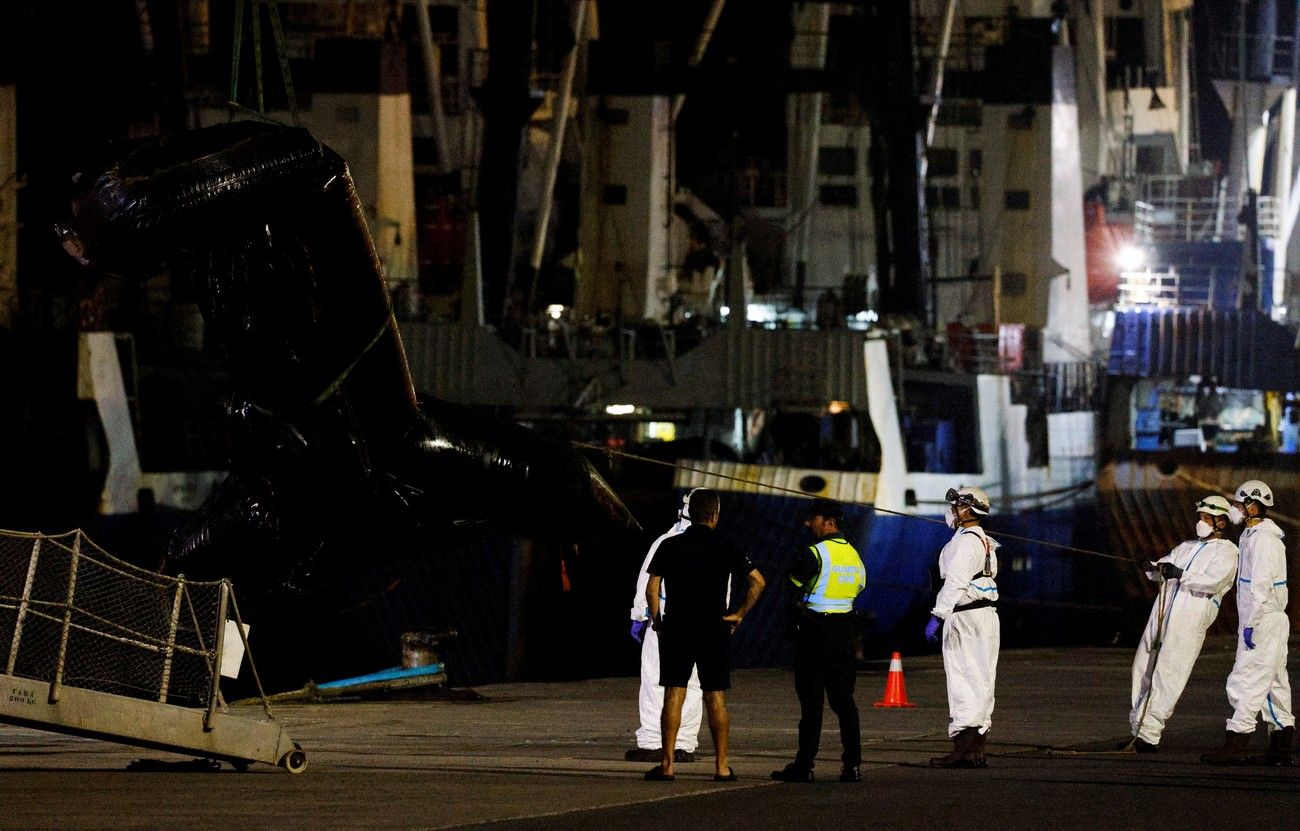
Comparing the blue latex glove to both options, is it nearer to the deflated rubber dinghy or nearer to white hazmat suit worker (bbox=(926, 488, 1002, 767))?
white hazmat suit worker (bbox=(926, 488, 1002, 767))

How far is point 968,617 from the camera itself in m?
12.6

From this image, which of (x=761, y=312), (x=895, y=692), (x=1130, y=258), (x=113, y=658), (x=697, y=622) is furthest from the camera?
(x=1130, y=258)

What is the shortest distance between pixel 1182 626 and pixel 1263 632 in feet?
1.98

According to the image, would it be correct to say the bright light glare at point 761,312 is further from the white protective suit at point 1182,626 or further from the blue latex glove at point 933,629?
the blue latex glove at point 933,629

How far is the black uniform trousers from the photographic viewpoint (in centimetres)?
1120

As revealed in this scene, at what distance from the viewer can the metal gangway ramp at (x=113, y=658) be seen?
1071 cm

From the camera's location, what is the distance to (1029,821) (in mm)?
9438

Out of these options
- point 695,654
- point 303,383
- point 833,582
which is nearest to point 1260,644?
point 833,582

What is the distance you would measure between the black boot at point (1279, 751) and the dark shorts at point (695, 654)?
397 centimetres

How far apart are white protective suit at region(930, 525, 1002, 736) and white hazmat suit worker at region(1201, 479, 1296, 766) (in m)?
1.68

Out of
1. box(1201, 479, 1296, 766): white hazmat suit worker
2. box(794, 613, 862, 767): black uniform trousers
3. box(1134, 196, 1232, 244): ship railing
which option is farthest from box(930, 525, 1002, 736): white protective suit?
box(1134, 196, 1232, 244): ship railing

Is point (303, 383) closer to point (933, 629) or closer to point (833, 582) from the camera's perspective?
point (833, 582)

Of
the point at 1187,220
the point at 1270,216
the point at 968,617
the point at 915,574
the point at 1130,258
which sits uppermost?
the point at 1270,216

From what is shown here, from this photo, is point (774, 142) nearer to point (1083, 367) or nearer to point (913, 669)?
point (1083, 367)
